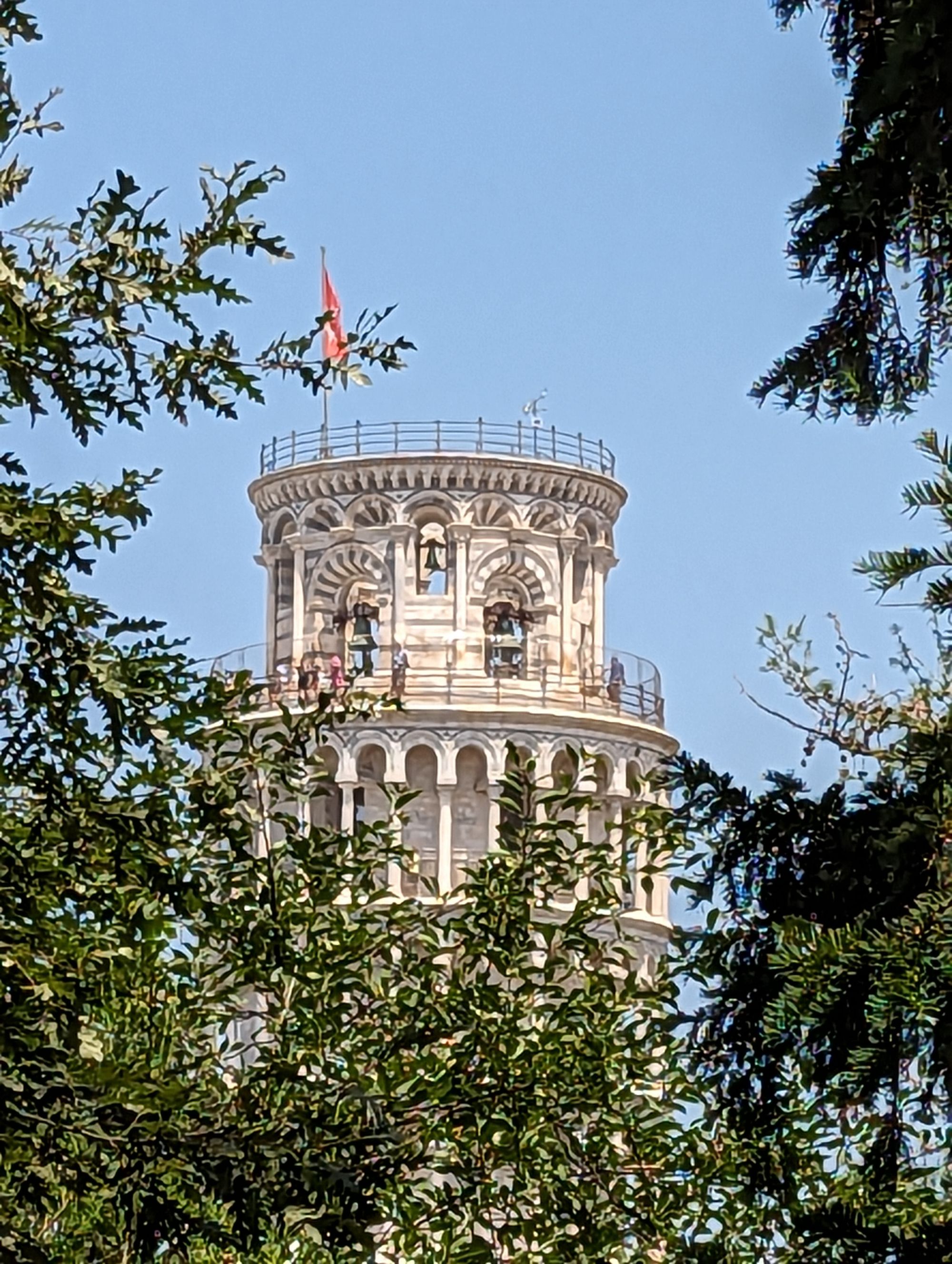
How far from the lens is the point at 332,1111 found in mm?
13078

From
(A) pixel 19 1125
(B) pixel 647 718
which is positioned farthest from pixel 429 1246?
(B) pixel 647 718

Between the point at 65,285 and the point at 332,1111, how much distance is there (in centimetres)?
413

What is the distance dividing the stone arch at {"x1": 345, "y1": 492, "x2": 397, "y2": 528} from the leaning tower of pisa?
0.04 m

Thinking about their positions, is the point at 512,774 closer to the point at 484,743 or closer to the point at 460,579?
the point at 484,743

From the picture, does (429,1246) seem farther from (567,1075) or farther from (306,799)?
(306,799)

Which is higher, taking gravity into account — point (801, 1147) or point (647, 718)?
point (647, 718)

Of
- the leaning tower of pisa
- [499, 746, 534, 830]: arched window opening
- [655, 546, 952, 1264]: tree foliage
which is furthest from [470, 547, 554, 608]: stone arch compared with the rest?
[655, 546, 952, 1264]: tree foliage

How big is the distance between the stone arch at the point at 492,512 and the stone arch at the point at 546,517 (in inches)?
22.2

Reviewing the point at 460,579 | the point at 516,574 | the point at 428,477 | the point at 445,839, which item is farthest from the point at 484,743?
the point at 428,477

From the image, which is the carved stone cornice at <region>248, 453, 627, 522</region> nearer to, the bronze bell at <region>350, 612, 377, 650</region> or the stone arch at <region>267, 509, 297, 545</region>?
the stone arch at <region>267, 509, 297, 545</region>

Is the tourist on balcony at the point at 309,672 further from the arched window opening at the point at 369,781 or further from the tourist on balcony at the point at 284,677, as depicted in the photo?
the arched window opening at the point at 369,781

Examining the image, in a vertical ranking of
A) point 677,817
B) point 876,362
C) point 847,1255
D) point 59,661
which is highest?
point 876,362

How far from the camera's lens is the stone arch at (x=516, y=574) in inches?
2886

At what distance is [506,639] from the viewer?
246 feet
